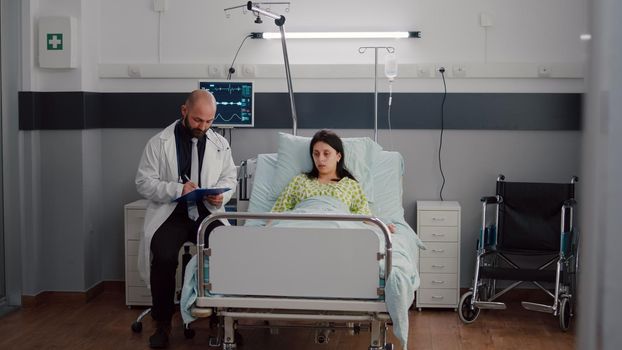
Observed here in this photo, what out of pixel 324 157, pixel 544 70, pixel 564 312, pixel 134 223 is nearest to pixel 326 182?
pixel 324 157

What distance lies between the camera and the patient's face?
457cm

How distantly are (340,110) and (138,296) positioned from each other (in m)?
1.80

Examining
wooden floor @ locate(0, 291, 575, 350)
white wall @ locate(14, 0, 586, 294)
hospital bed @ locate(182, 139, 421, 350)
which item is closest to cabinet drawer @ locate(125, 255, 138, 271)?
wooden floor @ locate(0, 291, 575, 350)

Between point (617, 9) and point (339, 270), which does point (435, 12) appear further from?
point (617, 9)

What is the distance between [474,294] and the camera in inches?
186

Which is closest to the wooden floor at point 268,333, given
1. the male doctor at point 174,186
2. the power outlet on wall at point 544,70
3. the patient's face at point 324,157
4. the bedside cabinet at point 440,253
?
the bedside cabinet at point 440,253

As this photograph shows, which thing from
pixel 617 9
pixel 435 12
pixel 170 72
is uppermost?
pixel 435 12

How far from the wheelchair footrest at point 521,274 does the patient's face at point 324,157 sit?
1136 millimetres

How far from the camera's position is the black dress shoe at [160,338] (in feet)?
13.8

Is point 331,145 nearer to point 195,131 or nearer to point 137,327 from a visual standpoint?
point 195,131

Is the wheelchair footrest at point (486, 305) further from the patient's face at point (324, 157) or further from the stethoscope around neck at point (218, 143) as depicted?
the stethoscope around neck at point (218, 143)

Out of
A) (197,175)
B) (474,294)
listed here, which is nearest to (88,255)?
(197,175)

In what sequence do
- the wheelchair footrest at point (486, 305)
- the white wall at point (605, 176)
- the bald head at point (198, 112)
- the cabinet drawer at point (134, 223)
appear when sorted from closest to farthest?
the white wall at point (605, 176) → the bald head at point (198, 112) → the wheelchair footrest at point (486, 305) → the cabinet drawer at point (134, 223)

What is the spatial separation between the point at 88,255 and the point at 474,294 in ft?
8.36
